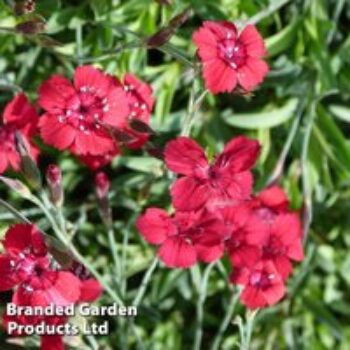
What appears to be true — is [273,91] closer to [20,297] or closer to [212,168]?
[212,168]

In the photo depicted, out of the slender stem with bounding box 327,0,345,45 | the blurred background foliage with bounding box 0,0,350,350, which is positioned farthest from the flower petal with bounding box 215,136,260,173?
the slender stem with bounding box 327,0,345,45

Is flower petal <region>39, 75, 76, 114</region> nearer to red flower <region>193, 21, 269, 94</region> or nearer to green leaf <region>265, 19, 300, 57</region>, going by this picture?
red flower <region>193, 21, 269, 94</region>

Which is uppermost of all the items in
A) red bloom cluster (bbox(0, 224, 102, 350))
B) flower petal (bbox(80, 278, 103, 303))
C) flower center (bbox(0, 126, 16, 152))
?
flower center (bbox(0, 126, 16, 152))

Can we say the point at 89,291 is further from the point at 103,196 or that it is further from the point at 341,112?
the point at 341,112

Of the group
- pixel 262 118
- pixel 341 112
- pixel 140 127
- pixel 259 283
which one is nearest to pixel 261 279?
pixel 259 283

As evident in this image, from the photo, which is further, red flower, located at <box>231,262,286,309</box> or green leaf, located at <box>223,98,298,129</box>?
green leaf, located at <box>223,98,298,129</box>

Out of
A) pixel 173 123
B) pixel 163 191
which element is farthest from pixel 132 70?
pixel 163 191

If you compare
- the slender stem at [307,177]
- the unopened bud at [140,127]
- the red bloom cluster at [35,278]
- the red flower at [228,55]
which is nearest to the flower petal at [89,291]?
the red bloom cluster at [35,278]
